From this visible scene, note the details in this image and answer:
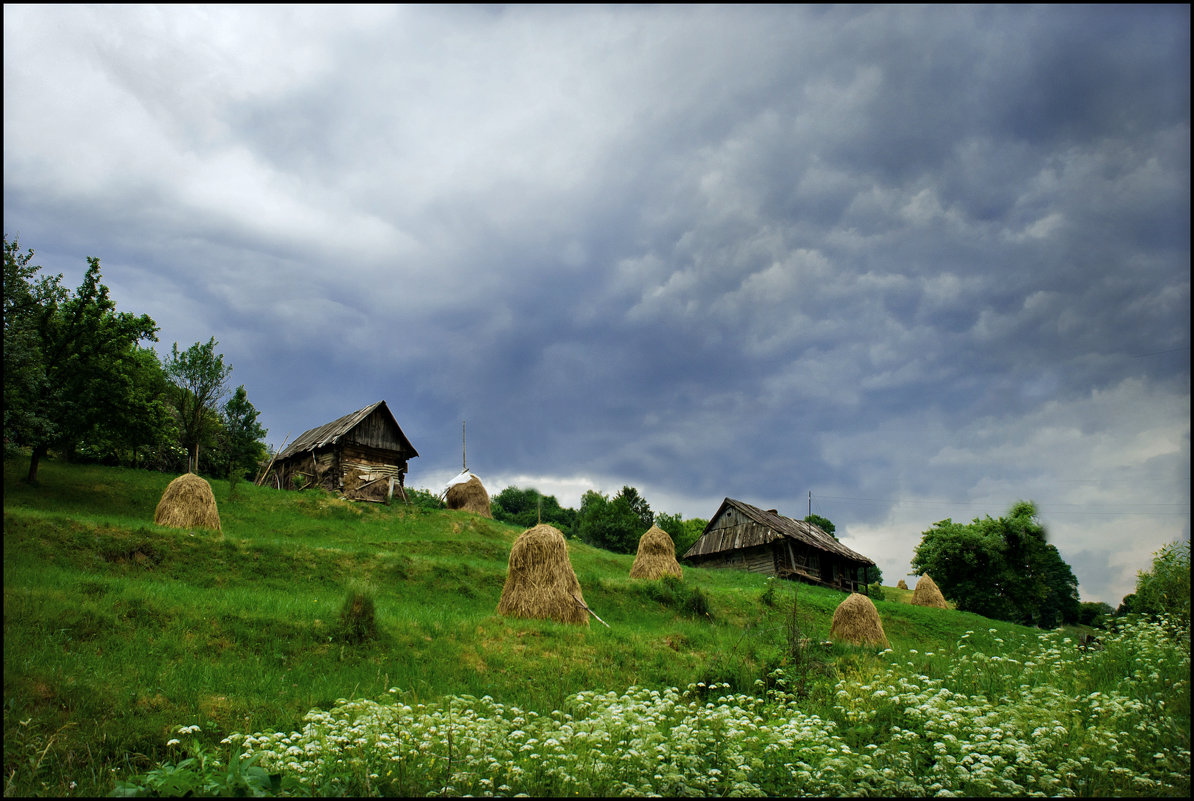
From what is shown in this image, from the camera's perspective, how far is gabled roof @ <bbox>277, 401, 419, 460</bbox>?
3584 cm

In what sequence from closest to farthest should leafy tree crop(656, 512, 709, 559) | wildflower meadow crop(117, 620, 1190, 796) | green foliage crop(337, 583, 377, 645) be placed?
1. wildflower meadow crop(117, 620, 1190, 796)
2. green foliage crop(337, 583, 377, 645)
3. leafy tree crop(656, 512, 709, 559)

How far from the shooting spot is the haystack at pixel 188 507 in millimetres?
19141

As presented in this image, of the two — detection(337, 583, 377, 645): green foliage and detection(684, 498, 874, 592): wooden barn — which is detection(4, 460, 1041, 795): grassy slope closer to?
detection(337, 583, 377, 645): green foliage

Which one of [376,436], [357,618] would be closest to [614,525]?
[376,436]

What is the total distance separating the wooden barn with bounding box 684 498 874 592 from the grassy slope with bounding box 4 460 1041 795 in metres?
14.5

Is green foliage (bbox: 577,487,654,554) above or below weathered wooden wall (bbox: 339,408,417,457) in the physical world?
below

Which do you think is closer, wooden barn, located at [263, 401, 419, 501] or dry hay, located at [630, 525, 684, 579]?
dry hay, located at [630, 525, 684, 579]

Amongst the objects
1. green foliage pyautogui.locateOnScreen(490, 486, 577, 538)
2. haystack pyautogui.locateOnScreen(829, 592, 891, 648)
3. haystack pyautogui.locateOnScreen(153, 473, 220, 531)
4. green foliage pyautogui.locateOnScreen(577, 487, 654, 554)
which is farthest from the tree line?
green foliage pyautogui.locateOnScreen(490, 486, 577, 538)

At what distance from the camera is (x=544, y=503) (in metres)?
72.8

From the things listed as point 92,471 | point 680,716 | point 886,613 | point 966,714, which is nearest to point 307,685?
point 680,716

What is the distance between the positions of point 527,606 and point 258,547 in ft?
26.2

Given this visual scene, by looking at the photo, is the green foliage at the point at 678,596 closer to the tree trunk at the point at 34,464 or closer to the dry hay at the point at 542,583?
the dry hay at the point at 542,583

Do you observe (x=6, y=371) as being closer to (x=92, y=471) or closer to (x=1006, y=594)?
(x=92, y=471)

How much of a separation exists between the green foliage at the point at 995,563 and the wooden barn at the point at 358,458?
34.3 metres
